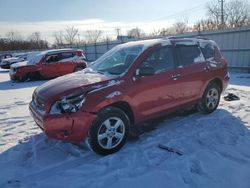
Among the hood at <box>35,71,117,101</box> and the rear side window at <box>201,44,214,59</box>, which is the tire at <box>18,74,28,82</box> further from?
the rear side window at <box>201,44,214,59</box>

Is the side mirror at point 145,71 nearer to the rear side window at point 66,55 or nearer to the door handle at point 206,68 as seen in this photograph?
the door handle at point 206,68

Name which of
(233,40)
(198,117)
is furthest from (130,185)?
(233,40)

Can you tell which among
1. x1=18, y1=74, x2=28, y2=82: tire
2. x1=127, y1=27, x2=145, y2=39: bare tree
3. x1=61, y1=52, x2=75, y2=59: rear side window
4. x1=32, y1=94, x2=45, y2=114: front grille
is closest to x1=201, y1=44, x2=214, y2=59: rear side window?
x1=32, y1=94, x2=45, y2=114: front grille

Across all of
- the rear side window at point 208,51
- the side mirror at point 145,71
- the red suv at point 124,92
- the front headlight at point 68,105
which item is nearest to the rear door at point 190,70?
the red suv at point 124,92

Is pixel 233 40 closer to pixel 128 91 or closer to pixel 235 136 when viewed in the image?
pixel 235 136

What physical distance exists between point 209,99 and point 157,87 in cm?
186

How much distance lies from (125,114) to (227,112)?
9.57 ft

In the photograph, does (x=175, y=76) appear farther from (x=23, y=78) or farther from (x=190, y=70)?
Answer: (x=23, y=78)

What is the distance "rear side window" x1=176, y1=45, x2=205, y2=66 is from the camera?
4.96 metres

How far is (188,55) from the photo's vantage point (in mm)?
5156

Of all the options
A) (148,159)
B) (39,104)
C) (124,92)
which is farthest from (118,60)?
(148,159)

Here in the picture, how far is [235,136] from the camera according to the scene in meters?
4.40

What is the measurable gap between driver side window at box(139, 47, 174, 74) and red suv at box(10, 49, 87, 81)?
951 centimetres

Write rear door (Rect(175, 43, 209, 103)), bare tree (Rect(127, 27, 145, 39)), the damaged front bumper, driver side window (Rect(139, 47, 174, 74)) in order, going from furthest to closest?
bare tree (Rect(127, 27, 145, 39)) → rear door (Rect(175, 43, 209, 103)) → driver side window (Rect(139, 47, 174, 74)) → the damaged front bumper
